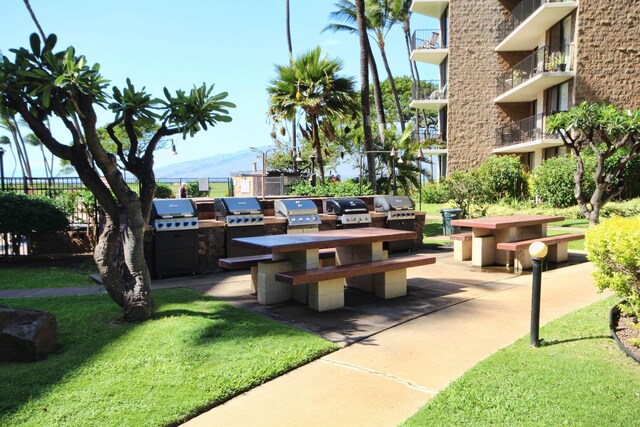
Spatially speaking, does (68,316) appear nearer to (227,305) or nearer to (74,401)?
(227,305)

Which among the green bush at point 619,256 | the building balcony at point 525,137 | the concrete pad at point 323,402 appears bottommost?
the concrete pad at point 323,402

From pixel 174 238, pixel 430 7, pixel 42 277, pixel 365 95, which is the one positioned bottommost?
pixel 42 277

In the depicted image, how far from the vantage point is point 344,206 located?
1141cm

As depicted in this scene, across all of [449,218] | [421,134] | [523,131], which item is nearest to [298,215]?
[449,218]

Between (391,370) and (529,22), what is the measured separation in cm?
2300

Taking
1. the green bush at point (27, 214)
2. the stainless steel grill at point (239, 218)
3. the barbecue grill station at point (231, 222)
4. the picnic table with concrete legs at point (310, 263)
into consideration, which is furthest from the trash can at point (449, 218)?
the green bush at point (27, 214)

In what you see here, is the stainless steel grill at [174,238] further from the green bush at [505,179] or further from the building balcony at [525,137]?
the building balcony at [525,137]

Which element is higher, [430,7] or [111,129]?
[430,7]

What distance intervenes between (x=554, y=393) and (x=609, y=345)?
126cm

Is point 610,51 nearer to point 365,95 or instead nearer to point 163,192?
point 365,95

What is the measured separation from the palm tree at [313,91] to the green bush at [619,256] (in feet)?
40.5

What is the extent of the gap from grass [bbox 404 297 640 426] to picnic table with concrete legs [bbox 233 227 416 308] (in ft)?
8.35

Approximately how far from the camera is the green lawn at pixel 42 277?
8.26m

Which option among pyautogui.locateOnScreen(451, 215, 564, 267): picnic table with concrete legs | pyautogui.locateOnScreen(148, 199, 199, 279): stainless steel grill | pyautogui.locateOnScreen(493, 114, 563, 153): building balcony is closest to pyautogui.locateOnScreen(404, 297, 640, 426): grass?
pyautogui.locateOnScreen(451, 215, 564, 267): picnic table with concrete legs
